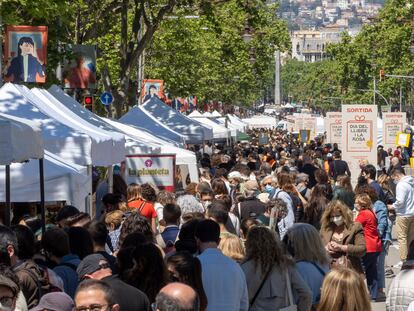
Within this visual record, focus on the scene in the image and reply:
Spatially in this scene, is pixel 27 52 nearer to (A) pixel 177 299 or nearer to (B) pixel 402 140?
(A) pixel 177 299

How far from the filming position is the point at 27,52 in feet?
57.2

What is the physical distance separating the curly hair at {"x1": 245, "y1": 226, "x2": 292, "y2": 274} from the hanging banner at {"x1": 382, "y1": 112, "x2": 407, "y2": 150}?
42513 millimetres

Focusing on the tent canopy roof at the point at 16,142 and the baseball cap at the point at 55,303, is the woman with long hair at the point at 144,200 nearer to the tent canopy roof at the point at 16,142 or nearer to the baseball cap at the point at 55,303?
the tent canopy roof at the point at 16,142

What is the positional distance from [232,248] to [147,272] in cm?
229

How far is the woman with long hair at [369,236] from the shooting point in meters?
16.3

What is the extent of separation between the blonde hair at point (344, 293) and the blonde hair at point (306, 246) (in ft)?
7.20

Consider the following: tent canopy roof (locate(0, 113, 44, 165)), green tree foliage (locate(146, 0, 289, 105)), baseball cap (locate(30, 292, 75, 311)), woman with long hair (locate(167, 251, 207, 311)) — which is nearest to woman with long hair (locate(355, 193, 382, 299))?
tent canopy roof (locate(0, 113, 44, 165))

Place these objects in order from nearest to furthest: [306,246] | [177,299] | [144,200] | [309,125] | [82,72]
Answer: [177,299]
[306,246]
[144,200]
[82,72]
[309,125]

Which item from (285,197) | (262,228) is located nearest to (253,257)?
(262,228)

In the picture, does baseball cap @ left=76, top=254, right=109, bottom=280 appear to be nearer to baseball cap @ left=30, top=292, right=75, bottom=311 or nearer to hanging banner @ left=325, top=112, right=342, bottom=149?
baseball cap @ left=30, top=292, right=75, bottom=311

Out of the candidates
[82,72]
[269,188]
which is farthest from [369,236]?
[82,72]

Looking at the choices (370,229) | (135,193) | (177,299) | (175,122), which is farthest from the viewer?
(175,122)

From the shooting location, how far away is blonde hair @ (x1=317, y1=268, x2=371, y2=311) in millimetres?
8297

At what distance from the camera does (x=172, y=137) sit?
28891 millimetres
